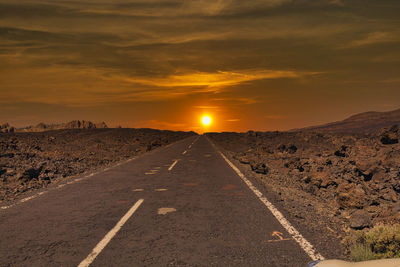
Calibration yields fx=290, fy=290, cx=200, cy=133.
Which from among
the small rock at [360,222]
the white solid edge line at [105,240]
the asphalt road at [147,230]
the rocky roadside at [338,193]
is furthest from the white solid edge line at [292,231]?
the white solid edge line at [105,240]

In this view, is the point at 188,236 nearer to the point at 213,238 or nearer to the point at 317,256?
the point at 213,238

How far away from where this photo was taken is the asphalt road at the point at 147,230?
3.91 meters

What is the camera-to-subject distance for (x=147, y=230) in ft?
16.3

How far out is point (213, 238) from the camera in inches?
181

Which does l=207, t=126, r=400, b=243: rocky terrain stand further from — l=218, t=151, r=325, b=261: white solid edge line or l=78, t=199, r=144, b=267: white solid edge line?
l=78, t=199, r=144, b=267: white solid edge line

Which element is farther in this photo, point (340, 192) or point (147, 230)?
point (340, 192)

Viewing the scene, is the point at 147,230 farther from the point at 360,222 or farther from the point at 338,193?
the point at 338,193

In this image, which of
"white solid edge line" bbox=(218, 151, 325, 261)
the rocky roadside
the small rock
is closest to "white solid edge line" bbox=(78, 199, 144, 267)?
"white solid edge line" bbox=(218, 151, 325, 261)

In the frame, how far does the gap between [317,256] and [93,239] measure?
3339mm

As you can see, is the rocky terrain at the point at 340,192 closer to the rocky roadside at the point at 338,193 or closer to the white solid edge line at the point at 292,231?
the rocky roadside at the point at 338,193

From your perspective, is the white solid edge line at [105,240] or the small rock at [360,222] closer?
the white solid edge line at [105,240]

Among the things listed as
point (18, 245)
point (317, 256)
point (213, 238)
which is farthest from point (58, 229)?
point (317, 256)

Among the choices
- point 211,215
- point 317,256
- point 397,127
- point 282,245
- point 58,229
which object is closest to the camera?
point 317,256

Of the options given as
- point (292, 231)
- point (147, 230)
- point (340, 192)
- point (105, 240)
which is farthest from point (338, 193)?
point (105, 240)
